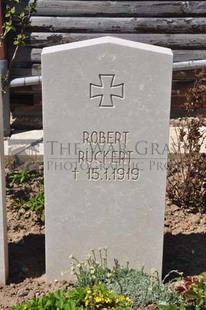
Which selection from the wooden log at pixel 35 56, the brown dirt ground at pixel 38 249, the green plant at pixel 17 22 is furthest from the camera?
the wooden log at pixel 35 56

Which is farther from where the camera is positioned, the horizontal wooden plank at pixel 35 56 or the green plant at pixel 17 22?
the horizontal wooden plank at pixel 35 56

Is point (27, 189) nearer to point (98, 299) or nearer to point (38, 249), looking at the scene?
point (38, 249)

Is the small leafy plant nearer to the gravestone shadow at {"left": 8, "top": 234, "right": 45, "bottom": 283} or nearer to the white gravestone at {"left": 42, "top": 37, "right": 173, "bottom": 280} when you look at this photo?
the gravestone shadow at {"left": 8, "top": 234, "right": 45, "bottom": 283}

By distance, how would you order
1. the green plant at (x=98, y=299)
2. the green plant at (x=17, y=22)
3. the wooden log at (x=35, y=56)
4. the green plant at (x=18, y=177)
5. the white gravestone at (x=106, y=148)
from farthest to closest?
the wooden log at (x=35, y=56) → the green plant at (x=17, y=22) → the green plant at (x=18, y=177) → the white gravestone at (x=106, y=148) → the green plant at (x=98, y=299)

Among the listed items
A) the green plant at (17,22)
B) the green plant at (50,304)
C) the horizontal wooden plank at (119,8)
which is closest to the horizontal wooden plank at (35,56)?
the green plant at (17,22)

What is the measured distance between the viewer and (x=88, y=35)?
7059mm

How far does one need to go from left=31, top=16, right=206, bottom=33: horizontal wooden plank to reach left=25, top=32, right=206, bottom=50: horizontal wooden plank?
0.17 feet

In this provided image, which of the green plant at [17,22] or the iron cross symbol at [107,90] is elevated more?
the green plant at [17,22]

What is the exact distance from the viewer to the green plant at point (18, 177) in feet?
18.1

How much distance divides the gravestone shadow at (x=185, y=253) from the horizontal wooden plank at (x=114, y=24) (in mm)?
3072

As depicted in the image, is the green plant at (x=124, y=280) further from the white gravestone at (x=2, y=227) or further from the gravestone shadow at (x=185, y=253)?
the white gravestone at (x=2, y=227)

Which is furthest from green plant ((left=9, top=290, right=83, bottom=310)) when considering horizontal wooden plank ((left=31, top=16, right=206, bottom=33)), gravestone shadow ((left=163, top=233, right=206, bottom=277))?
horizontal wooden plank ((left=31, top=16, right=206, bottom=33))

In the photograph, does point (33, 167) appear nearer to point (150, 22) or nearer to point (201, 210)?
point (201, 210)

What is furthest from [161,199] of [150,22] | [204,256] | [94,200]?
[150,22]
